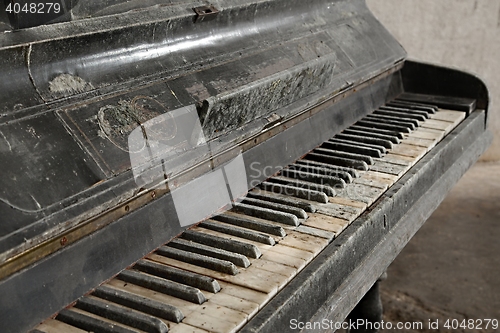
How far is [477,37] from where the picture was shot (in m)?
6.20

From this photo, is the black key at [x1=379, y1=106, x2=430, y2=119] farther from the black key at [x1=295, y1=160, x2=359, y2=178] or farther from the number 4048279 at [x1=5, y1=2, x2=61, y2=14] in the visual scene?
the number 4048279 at [x1=5, y1=2, x2=61, y2=14]

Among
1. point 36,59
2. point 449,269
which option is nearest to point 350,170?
point 36,59

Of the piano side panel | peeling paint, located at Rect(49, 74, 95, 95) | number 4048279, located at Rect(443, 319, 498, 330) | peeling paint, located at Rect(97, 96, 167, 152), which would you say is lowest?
number 4048279, located at Rect(443, 319, 498, 330)

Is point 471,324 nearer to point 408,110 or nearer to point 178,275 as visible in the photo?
point 408,110

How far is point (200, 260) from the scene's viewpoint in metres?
1.78

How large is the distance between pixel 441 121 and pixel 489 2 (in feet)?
11.4

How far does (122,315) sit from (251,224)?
0.63m

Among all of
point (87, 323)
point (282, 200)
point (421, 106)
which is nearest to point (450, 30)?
point (421, 106)

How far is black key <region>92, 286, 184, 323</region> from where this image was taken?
1.51 meters

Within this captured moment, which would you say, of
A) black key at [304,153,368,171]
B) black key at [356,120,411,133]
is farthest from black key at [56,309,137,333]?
black key at [356,120,411,133]

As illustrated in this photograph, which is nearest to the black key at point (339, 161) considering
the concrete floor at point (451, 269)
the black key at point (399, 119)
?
the black key at point (399, 119)

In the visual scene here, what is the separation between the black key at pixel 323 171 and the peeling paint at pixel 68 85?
3.36ft

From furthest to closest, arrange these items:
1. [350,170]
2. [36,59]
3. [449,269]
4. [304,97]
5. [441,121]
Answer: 1. [449,269]
2. [441,121]
3. [304,97]
4. [350,170]
5. [36,59]

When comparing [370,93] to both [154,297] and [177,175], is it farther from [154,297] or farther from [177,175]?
[154,297]
